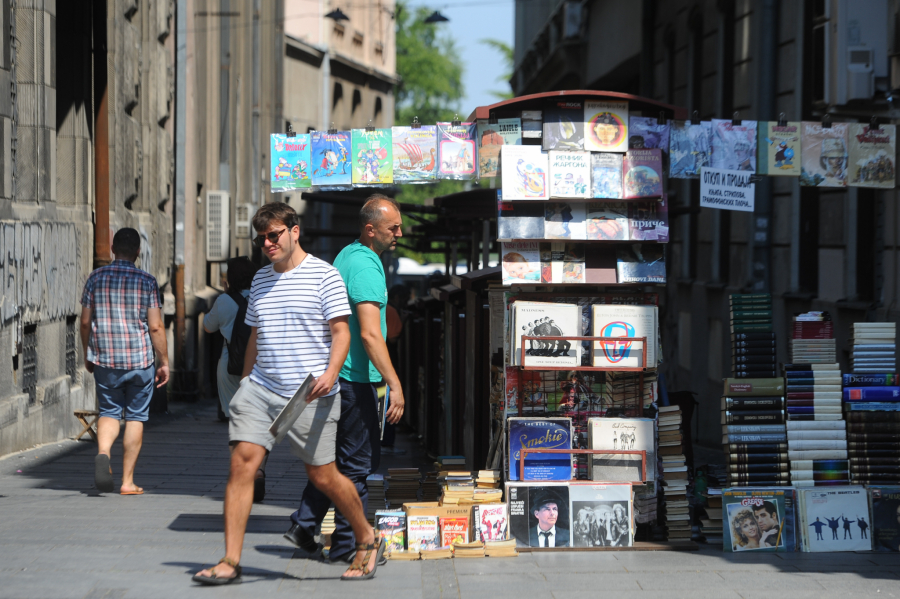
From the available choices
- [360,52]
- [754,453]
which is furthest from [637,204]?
[360,52]

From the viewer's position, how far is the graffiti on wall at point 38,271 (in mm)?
10273

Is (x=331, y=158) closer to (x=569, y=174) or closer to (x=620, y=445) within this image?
(x=569, y=174)

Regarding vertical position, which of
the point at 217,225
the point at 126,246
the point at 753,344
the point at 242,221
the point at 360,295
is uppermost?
the point at 242,221

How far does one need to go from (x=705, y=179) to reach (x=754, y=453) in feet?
5.93

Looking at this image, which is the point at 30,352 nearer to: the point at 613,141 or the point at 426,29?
the point at 613,141

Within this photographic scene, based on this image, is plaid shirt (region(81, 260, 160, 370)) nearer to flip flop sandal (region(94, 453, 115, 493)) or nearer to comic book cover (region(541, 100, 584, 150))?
flip flop sandal (region(94, 453, 115, 493))

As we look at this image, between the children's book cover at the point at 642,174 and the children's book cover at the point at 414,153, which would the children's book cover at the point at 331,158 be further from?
the children's book cover at the point at 642,174

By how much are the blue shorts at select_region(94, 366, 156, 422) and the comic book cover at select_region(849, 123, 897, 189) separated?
5285 millimetres

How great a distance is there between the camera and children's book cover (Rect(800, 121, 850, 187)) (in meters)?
7.48

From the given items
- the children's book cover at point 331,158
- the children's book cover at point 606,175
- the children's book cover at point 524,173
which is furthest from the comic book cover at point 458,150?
the children's book cover at point 606,175

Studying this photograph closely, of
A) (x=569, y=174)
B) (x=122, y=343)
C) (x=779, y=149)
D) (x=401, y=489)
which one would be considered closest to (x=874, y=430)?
(x=779, y=149)

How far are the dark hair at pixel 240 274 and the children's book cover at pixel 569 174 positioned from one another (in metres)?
3.40

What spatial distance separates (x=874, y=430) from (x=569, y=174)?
2.54 meters

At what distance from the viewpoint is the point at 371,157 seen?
740cm
